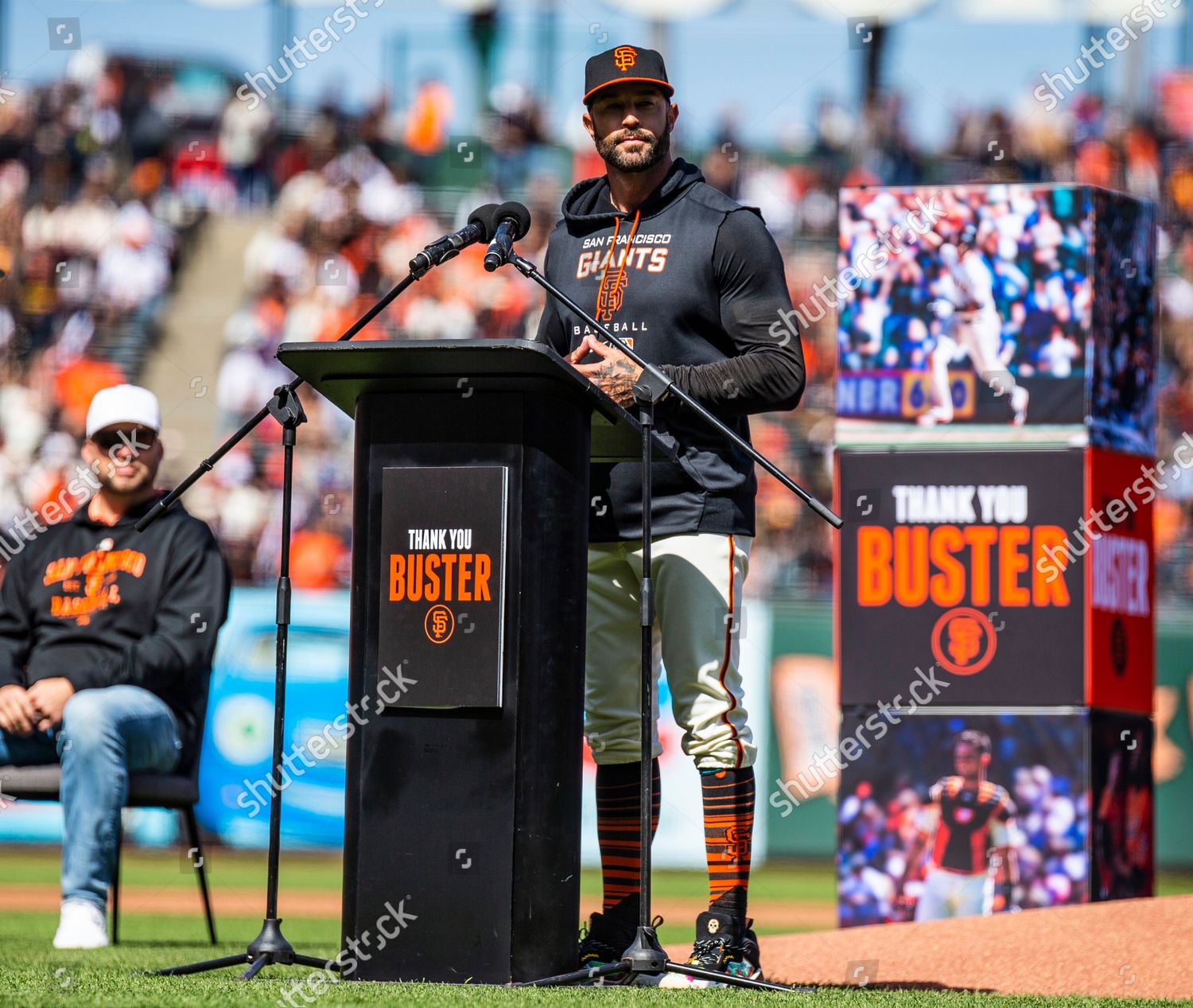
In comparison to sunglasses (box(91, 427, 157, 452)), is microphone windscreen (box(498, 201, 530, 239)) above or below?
above

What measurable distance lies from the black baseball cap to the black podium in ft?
3.60

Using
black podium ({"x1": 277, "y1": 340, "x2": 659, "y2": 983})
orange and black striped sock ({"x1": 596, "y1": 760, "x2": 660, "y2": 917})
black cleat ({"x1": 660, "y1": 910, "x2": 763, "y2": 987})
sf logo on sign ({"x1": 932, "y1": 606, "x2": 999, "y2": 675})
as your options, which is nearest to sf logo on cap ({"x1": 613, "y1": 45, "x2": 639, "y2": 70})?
black podium ({"x1": 277, "y1": 340, "x2": 659, "y2": 983})

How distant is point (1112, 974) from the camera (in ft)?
16.5

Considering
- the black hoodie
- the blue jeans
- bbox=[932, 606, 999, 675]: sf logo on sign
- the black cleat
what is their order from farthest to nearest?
bbox=[932, 606, 999, 675]: sf logo on sign, the blue jeans, the black hoodie, the black cleat

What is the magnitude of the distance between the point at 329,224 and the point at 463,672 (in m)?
13.3

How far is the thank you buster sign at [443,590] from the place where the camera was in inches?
154

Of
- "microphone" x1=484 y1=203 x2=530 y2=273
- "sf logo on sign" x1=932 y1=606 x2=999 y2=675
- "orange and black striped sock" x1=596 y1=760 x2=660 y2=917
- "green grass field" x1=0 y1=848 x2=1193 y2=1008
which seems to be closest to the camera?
"green grass field" x1=0 y1=848 x2=1193 y2=1008

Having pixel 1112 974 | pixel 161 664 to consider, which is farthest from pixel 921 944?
pixel 161 664

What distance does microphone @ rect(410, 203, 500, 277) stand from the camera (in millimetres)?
4172

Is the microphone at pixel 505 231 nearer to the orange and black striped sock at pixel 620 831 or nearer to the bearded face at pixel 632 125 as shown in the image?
the bearded face at pixel 632 125

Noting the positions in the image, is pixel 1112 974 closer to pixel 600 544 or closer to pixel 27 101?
pixel 600 544

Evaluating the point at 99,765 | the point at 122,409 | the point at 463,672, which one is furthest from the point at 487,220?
the point at 99,765

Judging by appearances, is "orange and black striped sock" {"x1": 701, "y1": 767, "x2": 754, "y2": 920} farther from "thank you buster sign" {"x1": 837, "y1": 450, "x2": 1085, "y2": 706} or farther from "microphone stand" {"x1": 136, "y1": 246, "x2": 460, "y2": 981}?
"thank you buster sign" {"x1": 837, "y1": 450, "x2": 1085, "y2": 706}

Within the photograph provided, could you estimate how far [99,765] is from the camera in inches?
245
